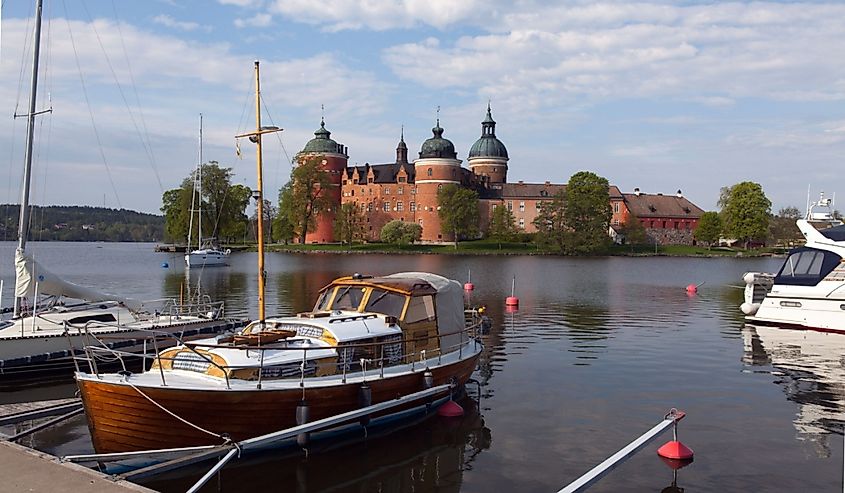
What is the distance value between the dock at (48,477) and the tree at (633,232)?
12189cm

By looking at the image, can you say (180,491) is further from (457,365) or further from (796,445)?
(796,445)

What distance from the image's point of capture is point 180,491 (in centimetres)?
1136

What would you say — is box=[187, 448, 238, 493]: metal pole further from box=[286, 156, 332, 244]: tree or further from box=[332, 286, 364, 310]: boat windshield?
box=[286, 156, 332, 244]: tree

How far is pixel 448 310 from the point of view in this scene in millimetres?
17797

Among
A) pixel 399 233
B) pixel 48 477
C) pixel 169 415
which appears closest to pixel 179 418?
pixel 169 415

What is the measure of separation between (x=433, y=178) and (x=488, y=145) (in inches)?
1019

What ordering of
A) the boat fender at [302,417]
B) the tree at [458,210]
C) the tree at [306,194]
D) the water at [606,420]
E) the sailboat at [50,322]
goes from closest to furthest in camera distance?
the boat fender at [302,417], the water at [606,420], the sailboat at [50,322], the tree at [306,194], the tree at [458,210]

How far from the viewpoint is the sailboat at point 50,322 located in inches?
746

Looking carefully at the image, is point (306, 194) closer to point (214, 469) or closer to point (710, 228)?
point (710, 228)

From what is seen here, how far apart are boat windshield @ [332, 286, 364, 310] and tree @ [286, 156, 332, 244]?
322ft

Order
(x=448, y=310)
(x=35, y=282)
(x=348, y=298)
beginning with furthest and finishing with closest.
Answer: (x=35, y=282), (x=448, y=310), (x=348, y=298)

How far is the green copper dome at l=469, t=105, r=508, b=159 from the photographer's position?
491 feet

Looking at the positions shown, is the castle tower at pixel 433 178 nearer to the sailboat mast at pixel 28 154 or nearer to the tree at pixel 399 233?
the tree at pixel 399 233

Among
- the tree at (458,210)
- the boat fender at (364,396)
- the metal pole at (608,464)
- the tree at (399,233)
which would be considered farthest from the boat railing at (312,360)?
the tree at (399,233)
